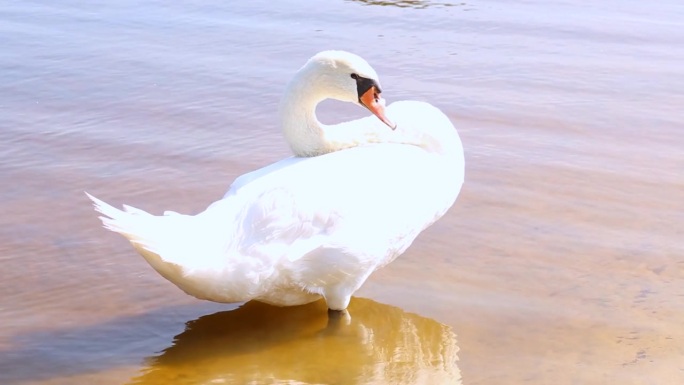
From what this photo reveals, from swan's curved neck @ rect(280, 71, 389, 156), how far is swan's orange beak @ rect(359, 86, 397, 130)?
0.15 m

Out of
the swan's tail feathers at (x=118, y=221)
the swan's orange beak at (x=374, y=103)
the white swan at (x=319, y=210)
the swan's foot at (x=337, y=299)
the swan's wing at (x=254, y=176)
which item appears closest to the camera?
the swan's tail feathers at (x=118, y=221)

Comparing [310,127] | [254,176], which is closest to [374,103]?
[310,127]

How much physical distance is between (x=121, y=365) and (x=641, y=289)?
2129mm

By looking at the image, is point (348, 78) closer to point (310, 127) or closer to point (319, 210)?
point (310, 127)

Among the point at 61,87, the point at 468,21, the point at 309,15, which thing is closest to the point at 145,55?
the point at 61,87

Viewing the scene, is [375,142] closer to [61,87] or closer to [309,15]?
[61,87]

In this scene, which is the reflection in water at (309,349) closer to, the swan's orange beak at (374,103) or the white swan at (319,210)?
the white swan at (319,210)

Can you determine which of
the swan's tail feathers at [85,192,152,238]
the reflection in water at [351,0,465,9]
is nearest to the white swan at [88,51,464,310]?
the swan's tail feathers at [85,192,152,238]

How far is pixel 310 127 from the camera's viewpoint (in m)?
4.75

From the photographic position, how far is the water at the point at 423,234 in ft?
13.9

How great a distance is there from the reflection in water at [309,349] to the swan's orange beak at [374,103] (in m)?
0.76

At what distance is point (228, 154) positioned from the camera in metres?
6.36

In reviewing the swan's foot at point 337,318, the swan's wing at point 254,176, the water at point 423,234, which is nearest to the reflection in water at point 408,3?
the water at point 423,234

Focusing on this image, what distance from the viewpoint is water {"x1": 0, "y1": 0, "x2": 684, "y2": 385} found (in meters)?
4.24
